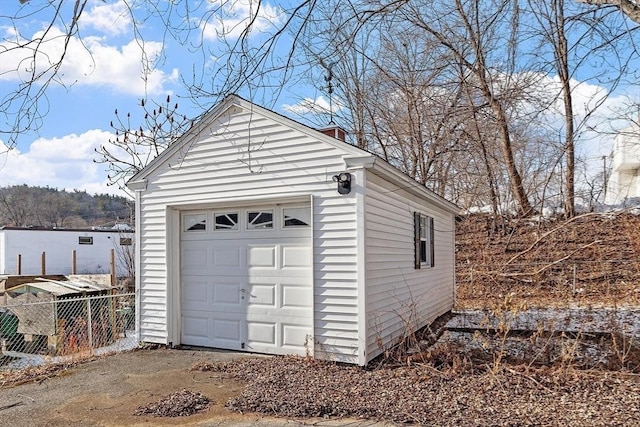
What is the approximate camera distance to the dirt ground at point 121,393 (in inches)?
173

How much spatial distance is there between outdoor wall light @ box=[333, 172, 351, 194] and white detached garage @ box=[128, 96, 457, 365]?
1 centimetres

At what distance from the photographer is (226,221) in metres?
7.14

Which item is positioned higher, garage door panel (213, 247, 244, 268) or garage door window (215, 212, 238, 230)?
garage door window (215, 212, 238, 230)

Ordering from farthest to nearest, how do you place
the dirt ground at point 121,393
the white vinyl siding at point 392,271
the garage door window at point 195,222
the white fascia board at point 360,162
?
the garage door window at point 195,222
the white vinyl siding at point 392,271
the white fascia board at point 360,162
the dirt ground at point 121,393

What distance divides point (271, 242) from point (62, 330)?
Answer: 411cm

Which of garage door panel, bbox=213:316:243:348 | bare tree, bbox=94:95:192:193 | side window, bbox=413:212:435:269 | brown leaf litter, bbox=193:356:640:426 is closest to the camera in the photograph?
brown leaf litter, bbox=193:356:640:426

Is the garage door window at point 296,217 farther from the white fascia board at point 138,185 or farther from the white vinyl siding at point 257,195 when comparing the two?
the white fascia board at point 138,185

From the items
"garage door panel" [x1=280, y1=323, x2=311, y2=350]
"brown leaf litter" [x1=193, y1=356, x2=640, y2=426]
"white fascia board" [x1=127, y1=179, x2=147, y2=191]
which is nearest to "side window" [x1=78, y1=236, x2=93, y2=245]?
"white fascia board" [x1=127, y1=179, x2=147, y2=191]

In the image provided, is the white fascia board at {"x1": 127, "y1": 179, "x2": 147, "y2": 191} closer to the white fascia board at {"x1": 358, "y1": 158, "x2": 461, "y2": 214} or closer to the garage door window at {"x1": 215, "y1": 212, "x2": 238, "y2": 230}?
→ the garage door window at {"x1": 215, "y1": 212, "x2": 238, "y2": 230}

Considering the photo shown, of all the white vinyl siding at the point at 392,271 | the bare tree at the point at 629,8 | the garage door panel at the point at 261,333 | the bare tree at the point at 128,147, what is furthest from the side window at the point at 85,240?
the bare tree at the point at 629,8

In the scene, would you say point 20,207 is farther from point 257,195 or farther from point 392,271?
point 392,271

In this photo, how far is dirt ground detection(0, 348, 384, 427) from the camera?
438 cm

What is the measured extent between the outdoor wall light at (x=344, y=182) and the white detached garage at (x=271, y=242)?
0.01 metres

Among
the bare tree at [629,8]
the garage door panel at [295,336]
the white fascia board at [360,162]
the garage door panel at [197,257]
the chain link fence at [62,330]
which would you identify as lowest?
the chain link fence at [62,330]
